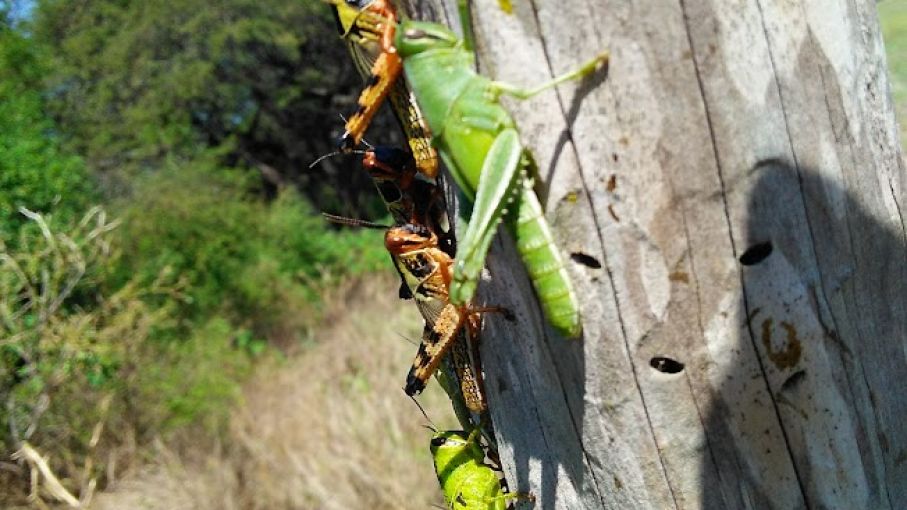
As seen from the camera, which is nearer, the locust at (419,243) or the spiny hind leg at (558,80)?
the spiny hind leg at (558,80)

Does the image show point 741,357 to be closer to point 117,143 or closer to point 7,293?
point 7,293

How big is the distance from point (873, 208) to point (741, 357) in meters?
0.42

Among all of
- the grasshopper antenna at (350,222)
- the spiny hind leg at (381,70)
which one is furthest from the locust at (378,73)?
the grasshopper antenna at (350,222)

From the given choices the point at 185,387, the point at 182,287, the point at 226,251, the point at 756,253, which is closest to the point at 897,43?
the point at 756,253

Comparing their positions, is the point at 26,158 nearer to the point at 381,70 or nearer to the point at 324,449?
the point at 324,449

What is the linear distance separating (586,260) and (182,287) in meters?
12.2

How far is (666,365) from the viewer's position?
1392 millimetres

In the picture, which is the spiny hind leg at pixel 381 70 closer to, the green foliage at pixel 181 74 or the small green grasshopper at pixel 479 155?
the small green grasshopper at pixel 479 155

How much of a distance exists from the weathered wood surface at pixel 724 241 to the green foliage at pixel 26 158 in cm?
765

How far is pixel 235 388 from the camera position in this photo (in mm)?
10297

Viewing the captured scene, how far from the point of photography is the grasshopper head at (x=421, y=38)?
4.63 ft

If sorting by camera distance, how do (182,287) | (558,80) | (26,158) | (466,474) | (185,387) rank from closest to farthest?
(558,80), (466,474), (26,158), (185,387), (182,287)

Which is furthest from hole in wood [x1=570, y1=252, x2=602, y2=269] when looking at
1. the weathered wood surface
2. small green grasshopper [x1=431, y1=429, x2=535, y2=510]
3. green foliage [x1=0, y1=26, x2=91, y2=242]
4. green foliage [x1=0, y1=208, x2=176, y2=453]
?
green foliage [x1=0, y1=26, x2=91, y2=242]

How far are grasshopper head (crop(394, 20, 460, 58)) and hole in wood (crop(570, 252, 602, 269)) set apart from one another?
48cm
